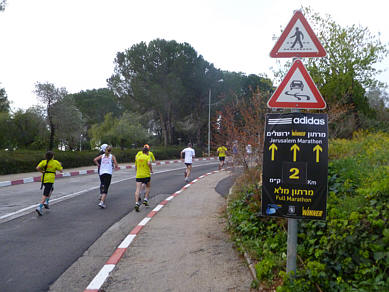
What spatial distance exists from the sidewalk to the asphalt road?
75cm

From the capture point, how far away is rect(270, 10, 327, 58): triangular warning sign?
369 centimetres

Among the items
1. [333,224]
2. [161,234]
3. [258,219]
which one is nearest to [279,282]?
[333,224]

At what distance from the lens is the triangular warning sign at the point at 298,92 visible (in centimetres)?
361

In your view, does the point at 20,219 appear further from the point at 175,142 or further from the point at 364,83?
the point at 175,142

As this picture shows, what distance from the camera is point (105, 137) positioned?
4019cm

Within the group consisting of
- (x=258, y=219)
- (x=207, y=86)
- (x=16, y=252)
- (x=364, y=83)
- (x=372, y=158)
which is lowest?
(x=16, y=252)

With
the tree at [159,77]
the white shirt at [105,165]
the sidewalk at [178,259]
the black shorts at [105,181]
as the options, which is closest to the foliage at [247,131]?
the sidewalk at [178,259]

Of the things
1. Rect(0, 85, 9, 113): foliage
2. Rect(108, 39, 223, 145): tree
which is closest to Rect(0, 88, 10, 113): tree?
Rect(0, 85, 9, 113): foliage

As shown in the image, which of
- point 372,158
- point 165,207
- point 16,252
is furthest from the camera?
point 165,207

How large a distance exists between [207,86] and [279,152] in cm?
4169

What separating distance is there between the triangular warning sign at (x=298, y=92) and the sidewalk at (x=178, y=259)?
2156 mm

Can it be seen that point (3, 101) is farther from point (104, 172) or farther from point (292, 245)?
point (292, 245)

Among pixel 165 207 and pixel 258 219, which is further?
pixel 165 207

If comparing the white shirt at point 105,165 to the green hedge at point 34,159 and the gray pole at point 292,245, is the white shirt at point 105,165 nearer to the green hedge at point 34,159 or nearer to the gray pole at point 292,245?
the gray pole at point 292,245
